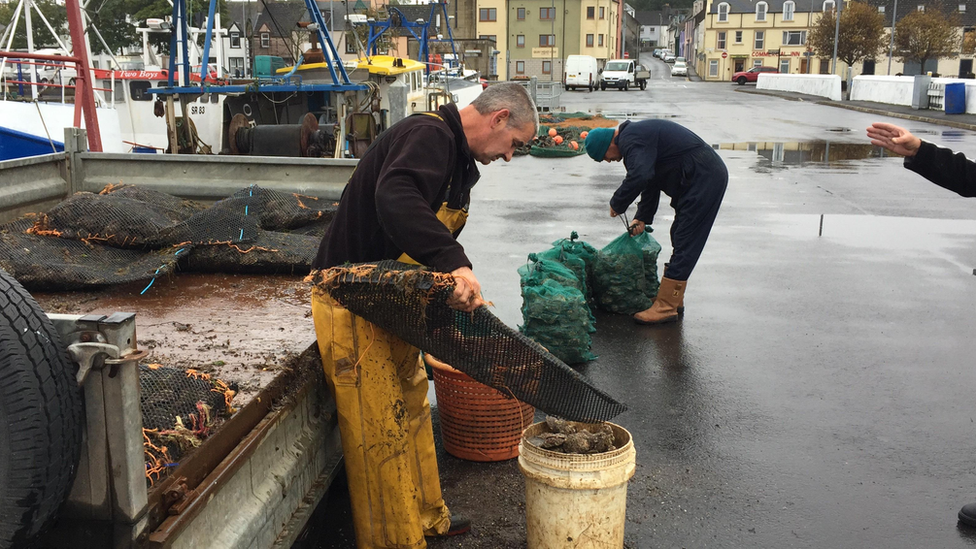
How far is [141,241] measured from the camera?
488 centimetres

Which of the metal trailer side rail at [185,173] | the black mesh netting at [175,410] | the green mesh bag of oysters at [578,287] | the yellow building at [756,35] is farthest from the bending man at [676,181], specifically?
the yellow building at [756,35]

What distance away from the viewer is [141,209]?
5.09m

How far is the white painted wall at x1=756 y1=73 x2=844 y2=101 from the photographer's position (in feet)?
151

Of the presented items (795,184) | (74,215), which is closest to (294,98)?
(795,184)

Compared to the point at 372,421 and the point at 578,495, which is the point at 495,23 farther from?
the point at 578,495

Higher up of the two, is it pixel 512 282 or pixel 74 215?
pixel 74 215

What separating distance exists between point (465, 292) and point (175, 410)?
100 cm

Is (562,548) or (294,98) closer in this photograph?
(562,548)

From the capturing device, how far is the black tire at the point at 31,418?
1934 millimetres

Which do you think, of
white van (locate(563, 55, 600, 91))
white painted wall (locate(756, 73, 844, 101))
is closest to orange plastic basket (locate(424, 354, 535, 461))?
white painted wall (locate(756, 73, 844, 101))

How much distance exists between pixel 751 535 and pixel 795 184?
12076 millimetres


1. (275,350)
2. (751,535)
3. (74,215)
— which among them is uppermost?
(74,215)

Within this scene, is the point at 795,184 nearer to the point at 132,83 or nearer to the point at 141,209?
the point at 141,209

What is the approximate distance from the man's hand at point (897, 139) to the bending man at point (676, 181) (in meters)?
2.70
